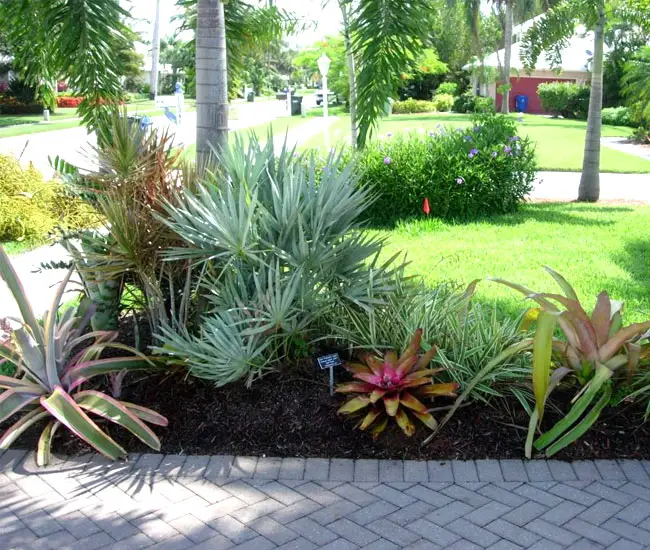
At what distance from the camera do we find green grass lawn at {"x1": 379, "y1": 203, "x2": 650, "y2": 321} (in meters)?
6.95

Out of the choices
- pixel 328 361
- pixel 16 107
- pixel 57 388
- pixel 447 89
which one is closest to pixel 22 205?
pixel 57 388

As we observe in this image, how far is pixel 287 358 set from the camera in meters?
4.70

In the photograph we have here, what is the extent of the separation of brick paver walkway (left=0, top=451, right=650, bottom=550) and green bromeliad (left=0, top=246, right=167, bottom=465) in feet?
0.57

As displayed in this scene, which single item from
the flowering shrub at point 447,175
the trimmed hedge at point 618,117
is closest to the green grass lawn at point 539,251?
the flowering shrub at point 447,175

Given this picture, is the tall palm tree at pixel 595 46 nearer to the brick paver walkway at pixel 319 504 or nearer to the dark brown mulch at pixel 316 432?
the dark brown mulch at pixel 316 432

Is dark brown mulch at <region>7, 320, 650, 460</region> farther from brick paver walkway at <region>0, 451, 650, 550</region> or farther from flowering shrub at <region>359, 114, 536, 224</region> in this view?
flowering shrub at <region>359, 114, 536, 224</region>

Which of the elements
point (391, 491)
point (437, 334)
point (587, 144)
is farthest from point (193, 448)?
point (587, 144)

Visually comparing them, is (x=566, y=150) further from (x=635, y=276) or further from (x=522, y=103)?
(x=522, y=103)

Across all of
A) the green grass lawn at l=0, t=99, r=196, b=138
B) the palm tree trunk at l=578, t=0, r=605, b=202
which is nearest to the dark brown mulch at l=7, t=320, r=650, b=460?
the palm tree trunk at l=578, t=0, r=605, b=202

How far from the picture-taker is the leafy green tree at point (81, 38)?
562 cm

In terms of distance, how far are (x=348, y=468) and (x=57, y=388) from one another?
1.72 meters

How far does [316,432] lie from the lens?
4316 millimetres

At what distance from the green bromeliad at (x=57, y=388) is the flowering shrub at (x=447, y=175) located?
20.1 feet

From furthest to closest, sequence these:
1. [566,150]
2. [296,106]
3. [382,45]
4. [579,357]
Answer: [296,106] → [566,150] → [382,45] → [579,357]
